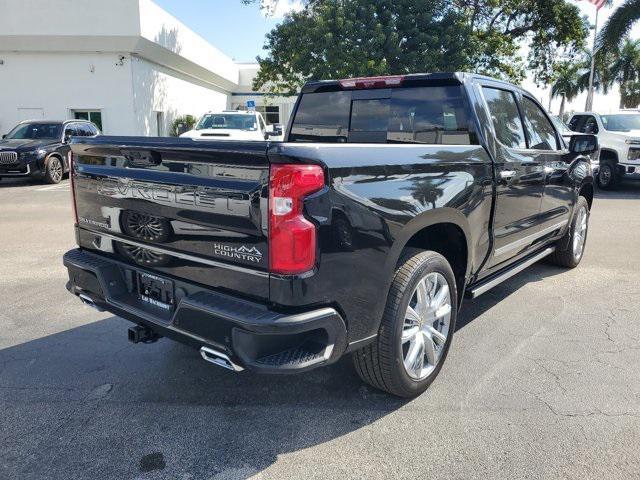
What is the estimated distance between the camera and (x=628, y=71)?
1577 inches

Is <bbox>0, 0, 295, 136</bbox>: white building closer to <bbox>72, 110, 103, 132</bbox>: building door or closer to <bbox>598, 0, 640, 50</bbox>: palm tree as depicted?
<bbox>72, 110, 103, 132</bbox>: building door

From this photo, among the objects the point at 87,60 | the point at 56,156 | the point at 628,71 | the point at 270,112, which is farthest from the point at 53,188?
the point at 628,71

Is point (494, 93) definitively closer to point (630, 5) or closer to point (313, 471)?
point (313, 471)

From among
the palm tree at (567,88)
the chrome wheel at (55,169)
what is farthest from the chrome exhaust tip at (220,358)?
the palm tree at (567,88)

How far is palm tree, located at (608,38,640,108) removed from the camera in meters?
38.5

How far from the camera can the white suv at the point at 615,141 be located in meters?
12.8

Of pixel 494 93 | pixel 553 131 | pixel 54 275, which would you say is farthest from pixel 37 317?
pixel 553 131

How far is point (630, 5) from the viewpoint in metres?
20.2

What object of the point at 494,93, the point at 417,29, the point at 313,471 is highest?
the point at 417,29

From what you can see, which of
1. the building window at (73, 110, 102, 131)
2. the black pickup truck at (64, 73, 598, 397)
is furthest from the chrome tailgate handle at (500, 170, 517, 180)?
the building window at (73, 110, 102, 131)

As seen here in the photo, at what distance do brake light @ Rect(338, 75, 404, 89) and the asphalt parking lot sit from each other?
2.06m

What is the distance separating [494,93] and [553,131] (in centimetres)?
141

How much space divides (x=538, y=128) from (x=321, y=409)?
10.7 feet

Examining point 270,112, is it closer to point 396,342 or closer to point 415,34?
point 415,34
